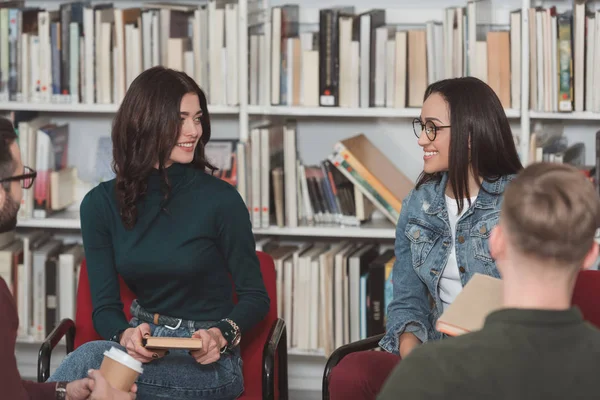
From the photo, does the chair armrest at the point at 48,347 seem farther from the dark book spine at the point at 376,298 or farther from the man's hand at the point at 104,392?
the dark book spine at the point at 376,298

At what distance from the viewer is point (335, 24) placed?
3.18 m

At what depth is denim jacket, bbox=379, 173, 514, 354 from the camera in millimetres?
2277

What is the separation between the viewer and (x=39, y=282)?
3.48m

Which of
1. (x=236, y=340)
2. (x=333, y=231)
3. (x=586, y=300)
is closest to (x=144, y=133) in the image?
(x=236, y=340)

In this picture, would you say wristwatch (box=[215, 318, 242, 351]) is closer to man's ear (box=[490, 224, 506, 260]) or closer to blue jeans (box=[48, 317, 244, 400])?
blue jeans (box=[48, 317, 244, 400])

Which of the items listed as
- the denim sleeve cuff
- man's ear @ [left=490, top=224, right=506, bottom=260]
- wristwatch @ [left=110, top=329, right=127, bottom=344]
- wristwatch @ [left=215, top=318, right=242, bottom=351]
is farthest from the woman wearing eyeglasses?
man's ear @ [left=490, top=224, right=506, bottom=260]

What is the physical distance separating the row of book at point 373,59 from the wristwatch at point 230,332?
119 centimetres

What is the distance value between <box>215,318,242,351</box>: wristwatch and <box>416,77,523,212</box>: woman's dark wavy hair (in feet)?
2.14

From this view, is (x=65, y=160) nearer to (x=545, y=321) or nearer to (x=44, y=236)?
(x=44, y=236)

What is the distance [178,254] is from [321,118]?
1381mm

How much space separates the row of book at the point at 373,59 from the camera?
122 inches

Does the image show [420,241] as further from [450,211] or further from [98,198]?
[98,198]

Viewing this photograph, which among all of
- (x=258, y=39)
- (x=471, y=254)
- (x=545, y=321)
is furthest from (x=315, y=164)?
(x=545, y=321)

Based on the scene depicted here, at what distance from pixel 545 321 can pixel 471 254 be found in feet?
3.52
